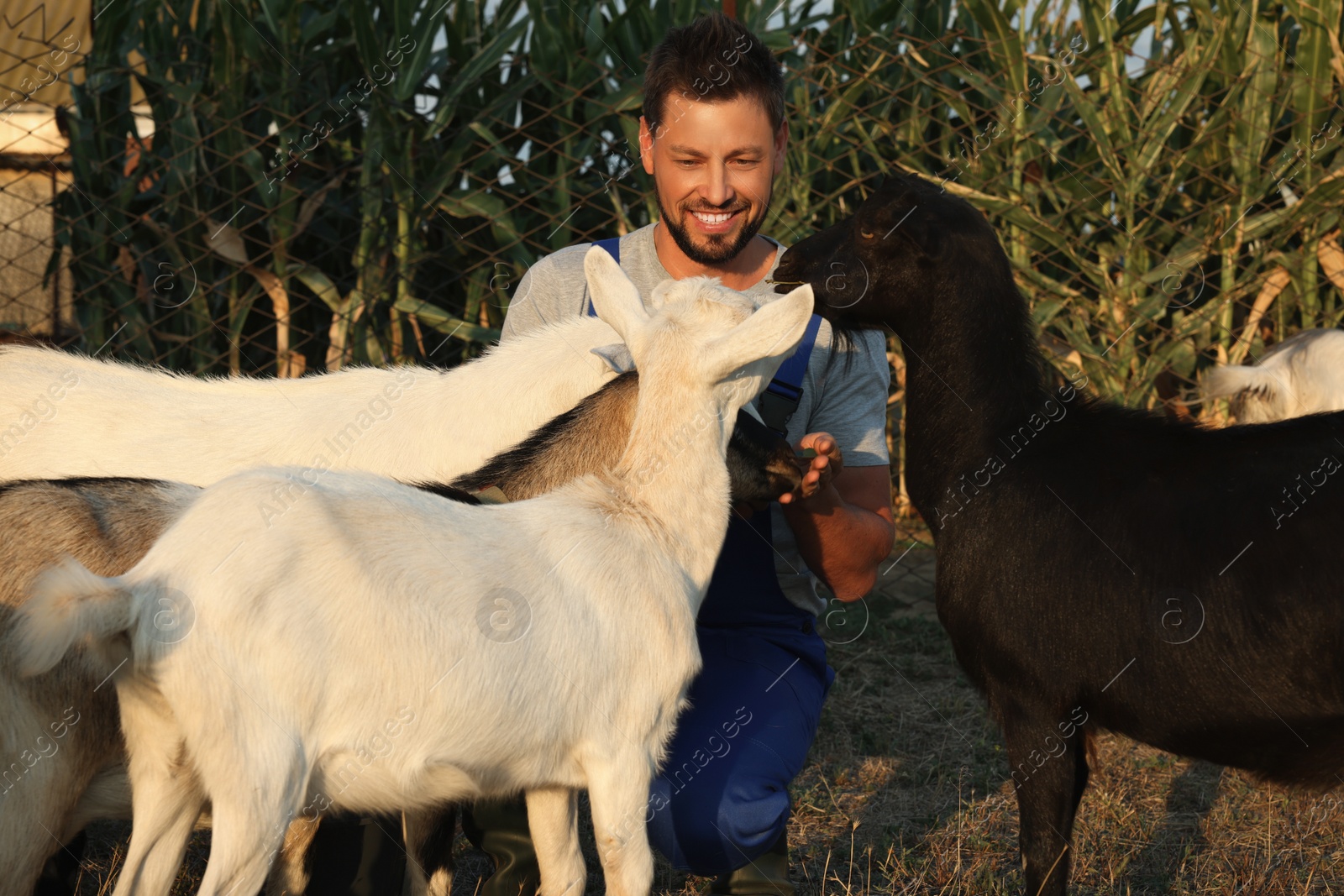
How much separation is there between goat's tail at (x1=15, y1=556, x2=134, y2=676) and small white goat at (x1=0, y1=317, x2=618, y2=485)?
1.14 m

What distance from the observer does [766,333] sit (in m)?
2.36

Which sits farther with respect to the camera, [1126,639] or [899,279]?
[899,279]

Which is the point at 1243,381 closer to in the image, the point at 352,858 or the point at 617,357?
the point at 617,357

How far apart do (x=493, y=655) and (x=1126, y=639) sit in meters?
1.49

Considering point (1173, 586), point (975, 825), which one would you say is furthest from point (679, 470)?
point (975, 825)

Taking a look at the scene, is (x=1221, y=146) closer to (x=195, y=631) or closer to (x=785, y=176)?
(x=785, y=176)

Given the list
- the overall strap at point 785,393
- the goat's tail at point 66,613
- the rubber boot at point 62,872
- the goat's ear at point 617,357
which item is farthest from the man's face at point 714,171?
the rubber boot at point 62,872

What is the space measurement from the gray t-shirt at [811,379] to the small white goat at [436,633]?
3.16 ft

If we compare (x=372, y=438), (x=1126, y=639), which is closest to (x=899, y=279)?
(x=1126, y=639)

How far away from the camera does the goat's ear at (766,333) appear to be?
7.73ft

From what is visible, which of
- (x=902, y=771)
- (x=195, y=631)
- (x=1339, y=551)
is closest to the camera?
(x=195, y=631)

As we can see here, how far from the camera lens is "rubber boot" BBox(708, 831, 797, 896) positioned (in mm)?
3252

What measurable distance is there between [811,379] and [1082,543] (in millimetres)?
1012

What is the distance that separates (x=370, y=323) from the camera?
6.90 metres
